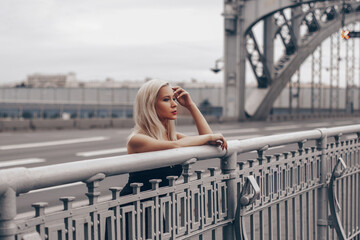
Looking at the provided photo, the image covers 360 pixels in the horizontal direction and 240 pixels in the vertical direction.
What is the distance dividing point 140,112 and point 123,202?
0.85 metres

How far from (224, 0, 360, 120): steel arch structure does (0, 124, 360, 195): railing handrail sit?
90.2 feet

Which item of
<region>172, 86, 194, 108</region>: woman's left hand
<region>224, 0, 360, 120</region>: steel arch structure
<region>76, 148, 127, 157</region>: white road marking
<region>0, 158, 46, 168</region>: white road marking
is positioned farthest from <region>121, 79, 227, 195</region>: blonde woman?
→ <region>224, 0, 360, 120</region>: steel arch structure

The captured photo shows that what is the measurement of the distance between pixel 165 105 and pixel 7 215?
1473 mm

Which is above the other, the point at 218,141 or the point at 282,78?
the point at 282,78

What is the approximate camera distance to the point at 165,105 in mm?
3246

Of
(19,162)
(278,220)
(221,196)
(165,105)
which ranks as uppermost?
(165,105)

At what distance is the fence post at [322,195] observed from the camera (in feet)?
15.3

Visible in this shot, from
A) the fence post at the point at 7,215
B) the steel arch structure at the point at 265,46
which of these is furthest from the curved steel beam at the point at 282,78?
the fence post at the point at 7,215

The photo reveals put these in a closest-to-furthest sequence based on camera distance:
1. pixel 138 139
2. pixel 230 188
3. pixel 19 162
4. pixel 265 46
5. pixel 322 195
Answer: pixel 138 139, pixel 230 188, pixel 322 195, pixel 19 162, pixel 265 46

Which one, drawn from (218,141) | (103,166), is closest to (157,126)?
(218,141)

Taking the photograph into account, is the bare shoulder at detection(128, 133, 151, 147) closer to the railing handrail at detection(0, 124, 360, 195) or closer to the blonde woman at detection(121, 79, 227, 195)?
the blonde woman at detection(121, 79, 227, 195)

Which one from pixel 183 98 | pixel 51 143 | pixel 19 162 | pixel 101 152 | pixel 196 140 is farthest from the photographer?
pixel 51 143

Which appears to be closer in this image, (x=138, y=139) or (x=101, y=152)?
(x=138, y=139)

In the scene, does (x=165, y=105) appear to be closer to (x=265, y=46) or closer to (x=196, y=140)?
(x=196, y=140)
